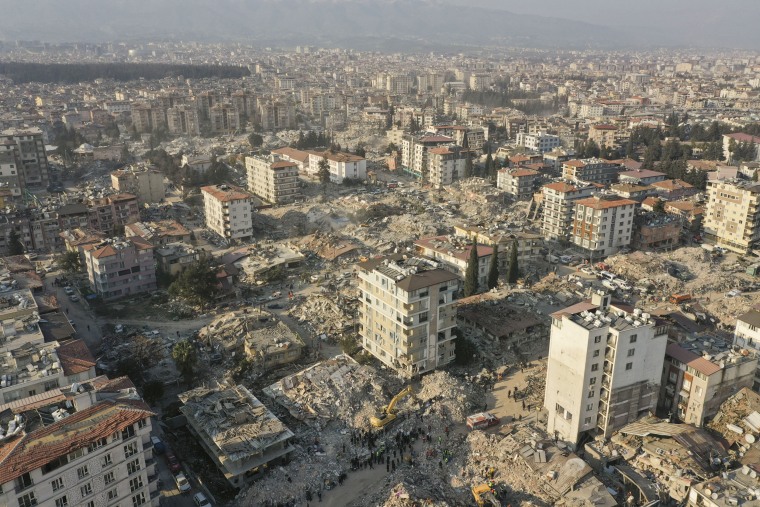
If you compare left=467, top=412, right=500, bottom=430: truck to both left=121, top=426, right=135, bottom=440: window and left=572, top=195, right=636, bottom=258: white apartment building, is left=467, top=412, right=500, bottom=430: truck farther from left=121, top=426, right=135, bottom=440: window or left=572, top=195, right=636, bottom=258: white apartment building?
left=572, top=195, right=636, bottom=258: white apartment building

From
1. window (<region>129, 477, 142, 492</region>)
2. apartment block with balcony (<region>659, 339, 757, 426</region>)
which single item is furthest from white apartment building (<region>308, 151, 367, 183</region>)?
window (<region>129, 477, 142, 492</region>)

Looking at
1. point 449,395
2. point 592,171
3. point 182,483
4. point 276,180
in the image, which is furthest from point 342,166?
point 182,483

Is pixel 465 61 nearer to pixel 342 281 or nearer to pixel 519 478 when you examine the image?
pixel 342 281

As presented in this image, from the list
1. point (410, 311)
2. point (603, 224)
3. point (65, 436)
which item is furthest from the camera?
point (603, 224)

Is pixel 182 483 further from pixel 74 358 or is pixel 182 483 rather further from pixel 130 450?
pixel 74 358

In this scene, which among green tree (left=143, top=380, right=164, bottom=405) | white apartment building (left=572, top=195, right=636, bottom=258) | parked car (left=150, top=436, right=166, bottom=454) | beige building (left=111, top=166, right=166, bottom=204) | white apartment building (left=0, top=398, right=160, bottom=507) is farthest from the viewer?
beige building (left=111, top=166, right=166, bottom=204)

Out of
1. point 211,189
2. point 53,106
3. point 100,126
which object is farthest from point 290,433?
point 53,106

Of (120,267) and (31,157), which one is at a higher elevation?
(31,157)
